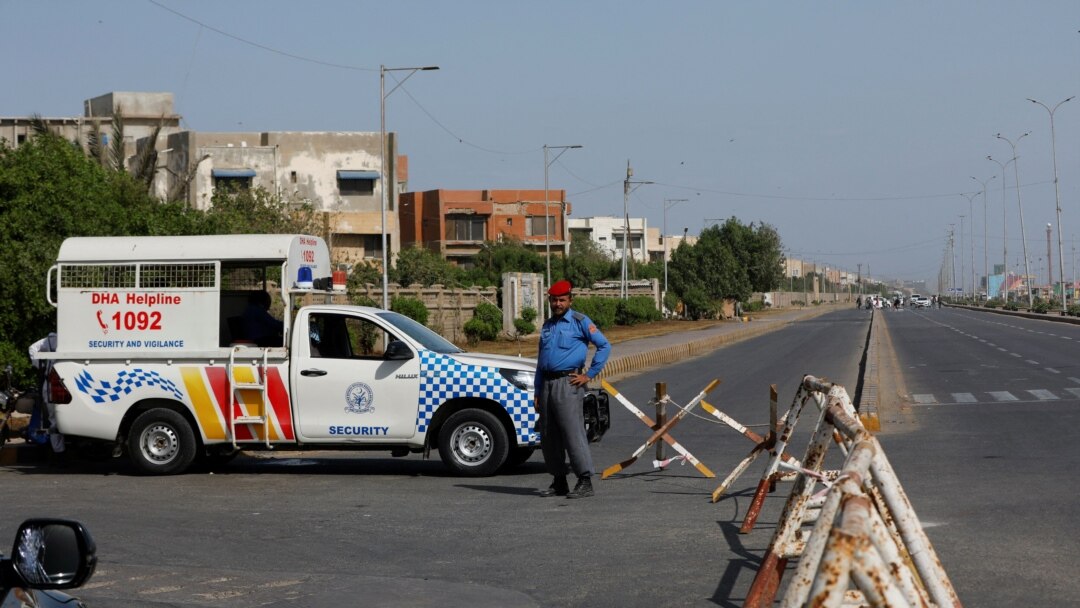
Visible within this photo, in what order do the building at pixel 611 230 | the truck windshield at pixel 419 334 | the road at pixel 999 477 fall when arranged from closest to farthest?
the road at pixel 999 477
the truck windshield at pixel 419 334
the building at pixel 611 230

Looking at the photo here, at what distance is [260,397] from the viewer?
1373 centimetres

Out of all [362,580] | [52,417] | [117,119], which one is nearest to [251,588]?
[362,580]

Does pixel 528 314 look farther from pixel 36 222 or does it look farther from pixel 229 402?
pixel 229 402

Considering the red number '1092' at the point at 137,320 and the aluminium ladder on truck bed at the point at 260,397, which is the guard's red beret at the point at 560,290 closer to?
the aluminium ladder on truck bed at the point at 260,397

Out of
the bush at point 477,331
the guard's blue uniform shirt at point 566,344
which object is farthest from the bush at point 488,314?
the guard's blue uniform shirt at point 566,344

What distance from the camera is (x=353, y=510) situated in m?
11.3

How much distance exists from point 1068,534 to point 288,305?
8144 millimetres

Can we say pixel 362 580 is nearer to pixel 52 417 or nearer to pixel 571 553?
pixel 571 553

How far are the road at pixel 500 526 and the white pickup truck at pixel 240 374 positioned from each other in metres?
0.48

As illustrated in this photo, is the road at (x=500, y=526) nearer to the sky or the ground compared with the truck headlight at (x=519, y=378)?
nearer to the ground

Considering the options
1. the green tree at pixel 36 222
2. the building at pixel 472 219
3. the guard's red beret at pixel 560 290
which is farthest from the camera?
the building at pixel 472 219

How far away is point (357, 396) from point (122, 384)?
8.62ft

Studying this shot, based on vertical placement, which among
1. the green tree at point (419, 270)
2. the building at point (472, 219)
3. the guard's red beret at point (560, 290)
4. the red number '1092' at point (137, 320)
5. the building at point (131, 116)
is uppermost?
the building at point (131, 116)

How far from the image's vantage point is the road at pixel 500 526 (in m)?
7.74
